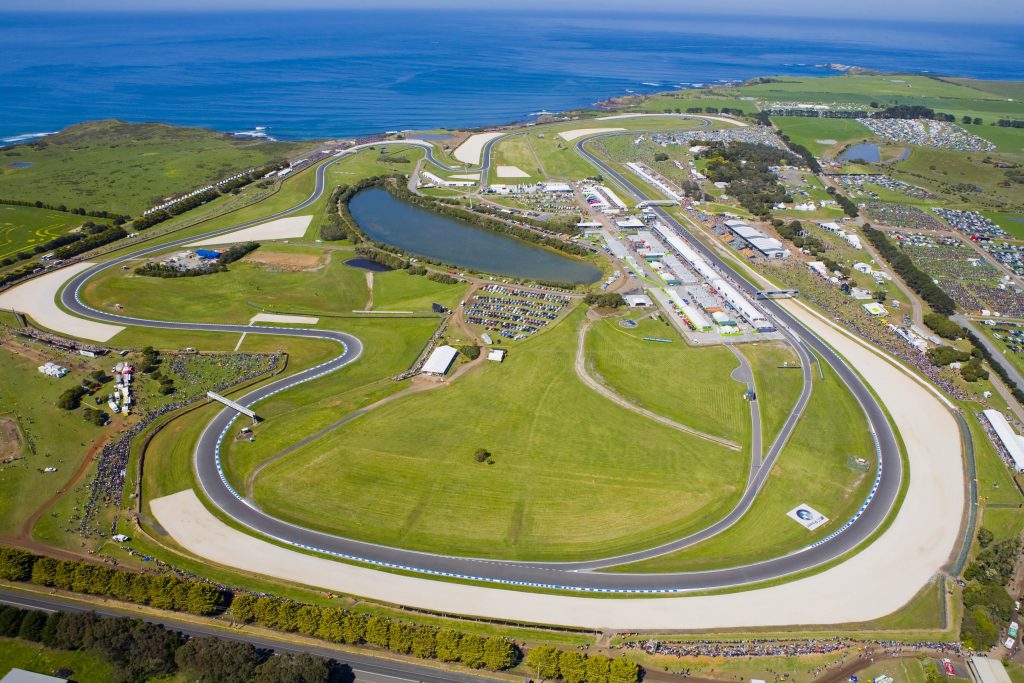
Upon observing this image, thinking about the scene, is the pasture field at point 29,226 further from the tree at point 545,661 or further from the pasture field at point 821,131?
the pasture field at point 821,131

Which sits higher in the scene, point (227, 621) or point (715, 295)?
point (715, 295)

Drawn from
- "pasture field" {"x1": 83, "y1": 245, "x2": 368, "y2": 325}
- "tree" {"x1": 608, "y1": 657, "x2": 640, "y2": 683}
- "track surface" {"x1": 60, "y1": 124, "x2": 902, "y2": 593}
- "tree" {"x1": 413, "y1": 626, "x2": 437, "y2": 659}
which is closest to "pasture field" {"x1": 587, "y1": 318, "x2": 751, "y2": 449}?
"track surface" {"x1": 60, "y1": 124, "x2": 902, "y2": 593}

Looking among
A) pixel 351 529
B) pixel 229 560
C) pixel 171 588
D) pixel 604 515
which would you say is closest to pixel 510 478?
pixel 604 515

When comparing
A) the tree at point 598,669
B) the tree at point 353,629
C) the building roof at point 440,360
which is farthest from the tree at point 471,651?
the building roof at point 440,360

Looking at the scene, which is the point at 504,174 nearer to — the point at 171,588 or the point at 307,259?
the point at 307,259

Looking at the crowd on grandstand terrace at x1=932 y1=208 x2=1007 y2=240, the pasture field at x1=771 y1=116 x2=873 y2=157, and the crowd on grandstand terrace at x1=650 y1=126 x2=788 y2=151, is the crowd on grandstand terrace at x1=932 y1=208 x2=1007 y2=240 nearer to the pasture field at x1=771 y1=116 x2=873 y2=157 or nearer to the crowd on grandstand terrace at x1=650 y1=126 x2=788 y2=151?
the pasture field at x1=771 y1=116 x2=873 y2=157

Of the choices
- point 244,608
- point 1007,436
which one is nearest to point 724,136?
point 1007,436
